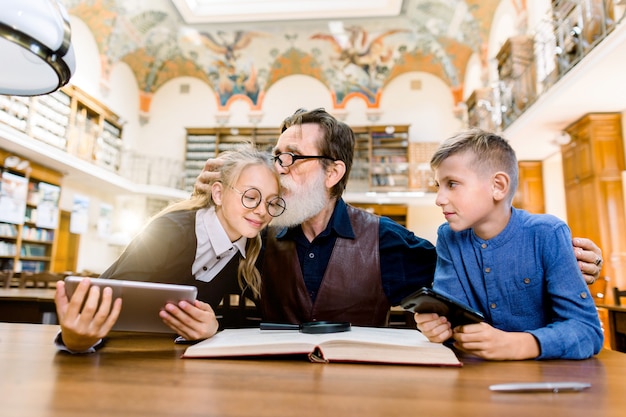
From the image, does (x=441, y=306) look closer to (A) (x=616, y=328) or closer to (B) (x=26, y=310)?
(B) (x=26, y=310)

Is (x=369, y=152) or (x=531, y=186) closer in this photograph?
(x=531, y=186)

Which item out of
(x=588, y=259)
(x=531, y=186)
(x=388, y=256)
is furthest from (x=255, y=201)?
(x=531, y=186)

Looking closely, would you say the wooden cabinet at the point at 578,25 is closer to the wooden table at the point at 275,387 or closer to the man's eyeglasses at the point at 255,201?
the man's eyeglasses at the point at 255,201

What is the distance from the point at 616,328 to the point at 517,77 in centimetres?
546

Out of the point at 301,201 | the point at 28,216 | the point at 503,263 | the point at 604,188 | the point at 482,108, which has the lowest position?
the point at 503,263

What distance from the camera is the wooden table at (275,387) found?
64cm

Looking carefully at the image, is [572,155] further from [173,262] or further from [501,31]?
[173,262]

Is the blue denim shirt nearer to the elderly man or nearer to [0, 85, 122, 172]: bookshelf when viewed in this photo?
the elderly man

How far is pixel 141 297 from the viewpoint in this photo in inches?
40.9

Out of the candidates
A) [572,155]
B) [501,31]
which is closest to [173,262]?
[572,155]

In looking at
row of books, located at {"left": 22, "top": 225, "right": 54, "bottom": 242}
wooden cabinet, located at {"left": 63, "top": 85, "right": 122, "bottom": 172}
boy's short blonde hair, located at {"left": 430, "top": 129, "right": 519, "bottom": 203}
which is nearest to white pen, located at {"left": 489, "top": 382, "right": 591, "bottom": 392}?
boy's short blonde hair, located at {"left": 430, "top": 129, "right": 519, "bottom": 203}

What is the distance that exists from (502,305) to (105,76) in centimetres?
1318

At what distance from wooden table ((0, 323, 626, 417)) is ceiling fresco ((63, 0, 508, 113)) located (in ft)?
39.2

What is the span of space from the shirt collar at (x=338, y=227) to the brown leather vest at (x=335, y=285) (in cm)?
3
